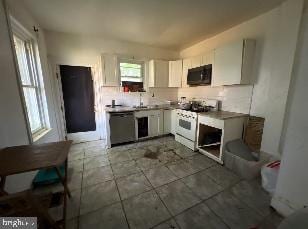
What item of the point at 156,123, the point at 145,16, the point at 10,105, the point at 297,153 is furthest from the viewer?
the point at 156,123

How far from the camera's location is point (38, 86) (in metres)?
2.72

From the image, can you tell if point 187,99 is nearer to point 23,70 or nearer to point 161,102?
point 161,102

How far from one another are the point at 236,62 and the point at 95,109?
11.1ft

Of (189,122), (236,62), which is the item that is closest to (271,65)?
(236,62)

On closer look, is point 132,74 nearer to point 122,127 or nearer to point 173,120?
point 122,127

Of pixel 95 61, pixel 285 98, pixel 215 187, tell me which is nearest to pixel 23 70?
pixel 95 61

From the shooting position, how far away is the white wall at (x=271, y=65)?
2.05 m

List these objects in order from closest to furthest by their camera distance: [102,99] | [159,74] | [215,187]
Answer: [215,187]
[102,99]
[159,74]

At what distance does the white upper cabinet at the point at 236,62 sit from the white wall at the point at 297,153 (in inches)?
41.3

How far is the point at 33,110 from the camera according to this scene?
2641 mm

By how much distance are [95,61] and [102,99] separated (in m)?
0.96

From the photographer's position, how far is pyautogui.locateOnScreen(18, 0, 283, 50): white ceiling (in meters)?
2.13

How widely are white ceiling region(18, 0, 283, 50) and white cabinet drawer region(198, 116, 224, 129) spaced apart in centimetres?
183

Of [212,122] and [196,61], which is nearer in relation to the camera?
[212,122]
